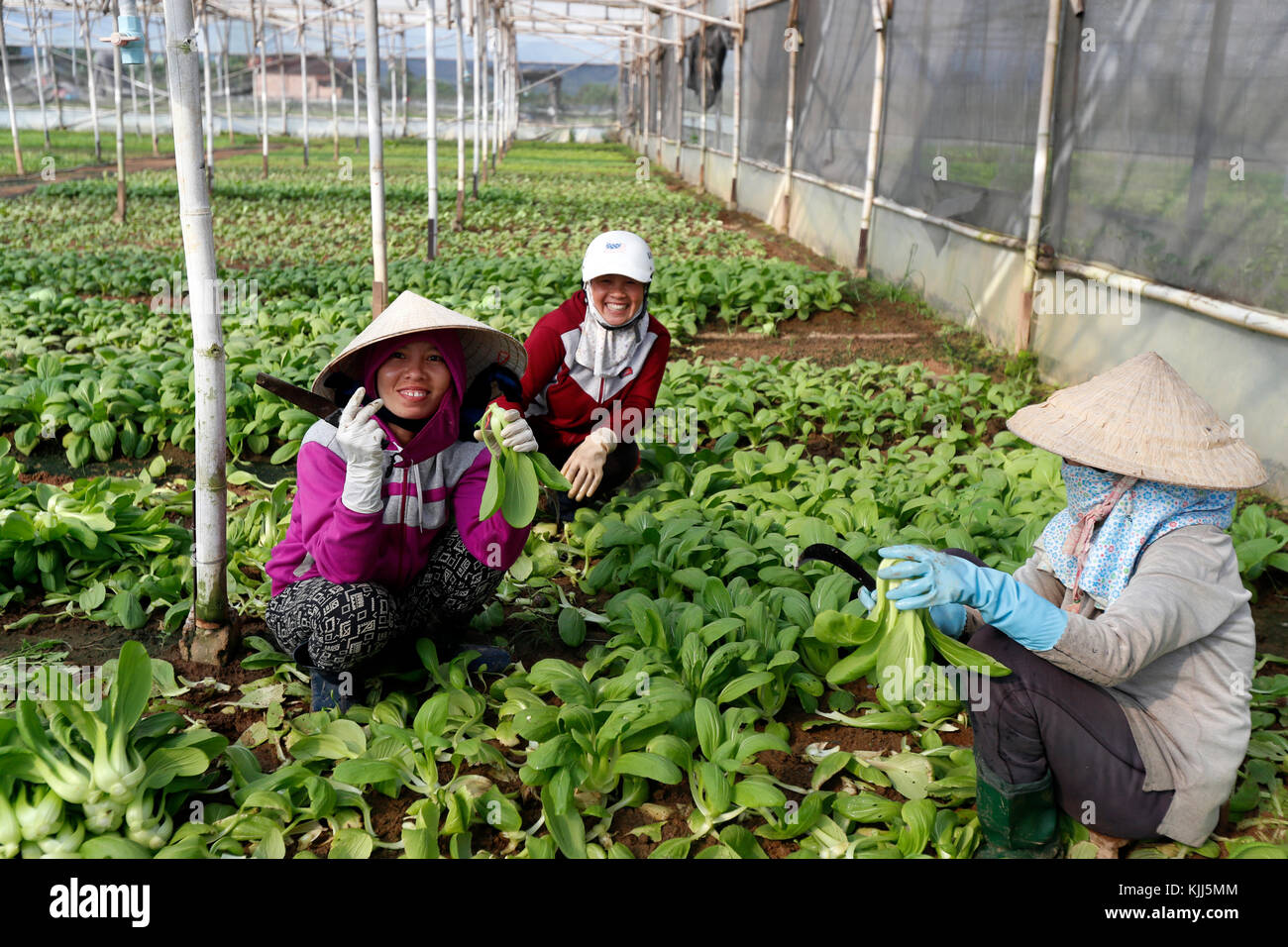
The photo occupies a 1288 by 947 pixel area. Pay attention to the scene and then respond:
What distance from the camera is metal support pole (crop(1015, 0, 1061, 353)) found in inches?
248

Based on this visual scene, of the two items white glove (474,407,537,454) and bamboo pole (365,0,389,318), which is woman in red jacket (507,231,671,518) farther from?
bamboo pole (365,0,389,318)

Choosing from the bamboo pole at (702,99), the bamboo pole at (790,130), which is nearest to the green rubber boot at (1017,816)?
the bamboo pole at (790,130)

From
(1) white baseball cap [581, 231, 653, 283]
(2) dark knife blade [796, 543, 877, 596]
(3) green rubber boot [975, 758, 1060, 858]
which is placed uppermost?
(1) white baseball cap [581, 231, 653, 283]

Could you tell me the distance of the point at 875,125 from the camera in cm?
984

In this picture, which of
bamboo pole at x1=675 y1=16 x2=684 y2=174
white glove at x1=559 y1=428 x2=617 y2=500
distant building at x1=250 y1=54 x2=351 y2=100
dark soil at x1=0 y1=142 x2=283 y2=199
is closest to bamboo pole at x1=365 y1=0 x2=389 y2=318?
white glove at x1=559 y1=428 x2=617 y2=500

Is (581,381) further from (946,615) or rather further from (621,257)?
(946,615)

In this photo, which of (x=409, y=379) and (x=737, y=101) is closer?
(x=409, y=379)

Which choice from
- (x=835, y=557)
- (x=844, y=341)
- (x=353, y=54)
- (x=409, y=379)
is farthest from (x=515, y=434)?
(x=353, y=54)

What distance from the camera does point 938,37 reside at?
868 centimetres

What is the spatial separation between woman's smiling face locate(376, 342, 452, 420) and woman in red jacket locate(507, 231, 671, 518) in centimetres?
141

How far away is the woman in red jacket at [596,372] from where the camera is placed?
13.6ft

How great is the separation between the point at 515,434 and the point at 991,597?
1248mm

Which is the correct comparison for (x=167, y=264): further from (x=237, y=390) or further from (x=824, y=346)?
(x=824, y=346)

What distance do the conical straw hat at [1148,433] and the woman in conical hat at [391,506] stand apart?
128cm
